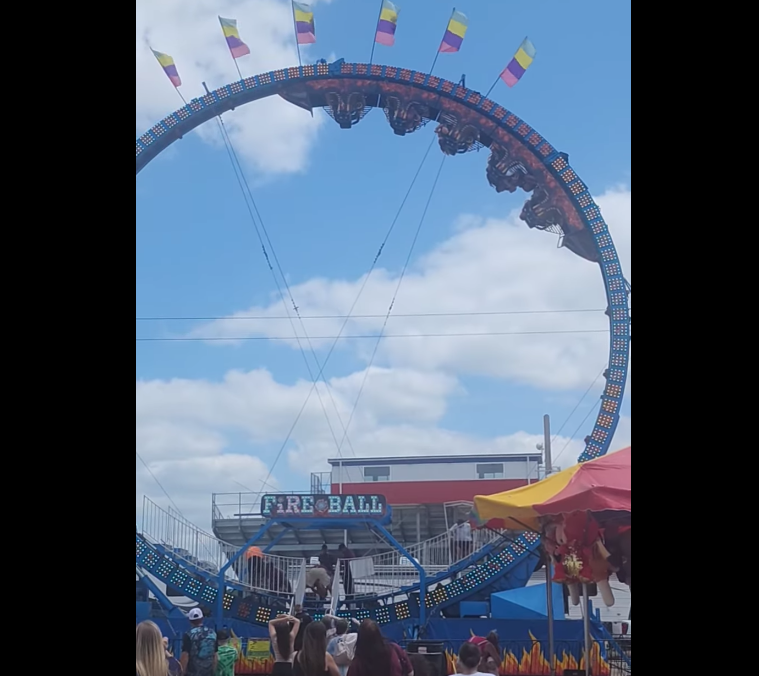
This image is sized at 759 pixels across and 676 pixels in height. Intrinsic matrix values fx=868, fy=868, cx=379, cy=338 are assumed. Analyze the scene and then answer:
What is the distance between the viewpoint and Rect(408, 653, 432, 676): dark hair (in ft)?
20.3

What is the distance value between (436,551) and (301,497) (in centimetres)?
128

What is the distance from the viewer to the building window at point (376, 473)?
313 inches

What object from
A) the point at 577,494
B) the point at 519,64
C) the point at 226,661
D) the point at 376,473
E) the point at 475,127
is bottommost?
the point at 226,661

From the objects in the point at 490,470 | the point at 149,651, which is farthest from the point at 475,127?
the point at 149,651

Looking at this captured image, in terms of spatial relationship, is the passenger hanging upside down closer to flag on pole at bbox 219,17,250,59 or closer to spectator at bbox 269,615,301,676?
spectator at bbox 269,615,301,676

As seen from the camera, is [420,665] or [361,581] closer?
[420,665]

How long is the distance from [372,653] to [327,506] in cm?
213

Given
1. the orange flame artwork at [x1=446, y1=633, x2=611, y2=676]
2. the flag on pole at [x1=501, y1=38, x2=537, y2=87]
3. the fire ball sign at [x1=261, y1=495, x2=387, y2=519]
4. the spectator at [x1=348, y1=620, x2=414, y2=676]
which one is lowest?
the orange flame artwork at [x1=446, y1=633, x2=611, y2=676]

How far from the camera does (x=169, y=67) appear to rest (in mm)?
8211

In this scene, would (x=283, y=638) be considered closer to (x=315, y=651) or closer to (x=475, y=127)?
(x=315, y=651)

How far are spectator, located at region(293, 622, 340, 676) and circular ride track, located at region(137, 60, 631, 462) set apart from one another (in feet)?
14.4

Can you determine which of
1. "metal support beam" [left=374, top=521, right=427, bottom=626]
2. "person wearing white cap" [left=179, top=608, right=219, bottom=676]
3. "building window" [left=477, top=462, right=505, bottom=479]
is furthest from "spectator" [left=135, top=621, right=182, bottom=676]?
→ "building window" [left=477, top=462, right=505, bottom=479]
